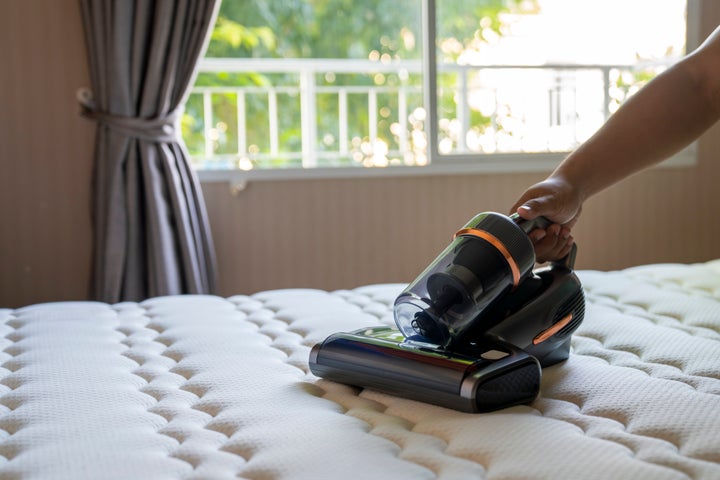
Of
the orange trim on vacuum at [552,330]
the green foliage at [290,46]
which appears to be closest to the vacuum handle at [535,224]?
the orange trim on vacuum at [552,330]

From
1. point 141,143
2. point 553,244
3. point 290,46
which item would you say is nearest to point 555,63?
point 290,46

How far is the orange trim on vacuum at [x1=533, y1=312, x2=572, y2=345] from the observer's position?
1.12 meters

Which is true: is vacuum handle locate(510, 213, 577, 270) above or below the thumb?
below

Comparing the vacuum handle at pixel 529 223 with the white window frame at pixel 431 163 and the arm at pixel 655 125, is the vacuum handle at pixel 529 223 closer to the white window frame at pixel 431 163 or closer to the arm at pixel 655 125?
the arm at pixel 655 125

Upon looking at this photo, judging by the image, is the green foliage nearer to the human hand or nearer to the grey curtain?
the grey curtain

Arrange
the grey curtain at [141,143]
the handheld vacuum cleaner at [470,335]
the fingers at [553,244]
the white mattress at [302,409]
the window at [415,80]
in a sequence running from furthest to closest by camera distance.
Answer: the window at [415,80] < the grey curtain at [141,143] < the fingers at [553,244] < the handheld vacuum cleaner at [470,335] < the white mattress at [302,409]

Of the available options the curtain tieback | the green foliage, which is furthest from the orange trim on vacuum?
the green foliage

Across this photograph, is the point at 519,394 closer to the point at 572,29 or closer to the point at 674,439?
the point at 674,439

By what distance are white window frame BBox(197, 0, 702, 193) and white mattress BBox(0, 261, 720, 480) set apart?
1541mm

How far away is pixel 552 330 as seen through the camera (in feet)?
3.76

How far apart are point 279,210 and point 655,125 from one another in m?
1.95

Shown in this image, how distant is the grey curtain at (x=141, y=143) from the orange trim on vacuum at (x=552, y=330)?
73.2 inches

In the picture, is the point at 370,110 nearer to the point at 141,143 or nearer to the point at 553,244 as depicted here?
the point at 141,143

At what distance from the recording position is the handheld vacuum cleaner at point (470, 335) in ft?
3.31
